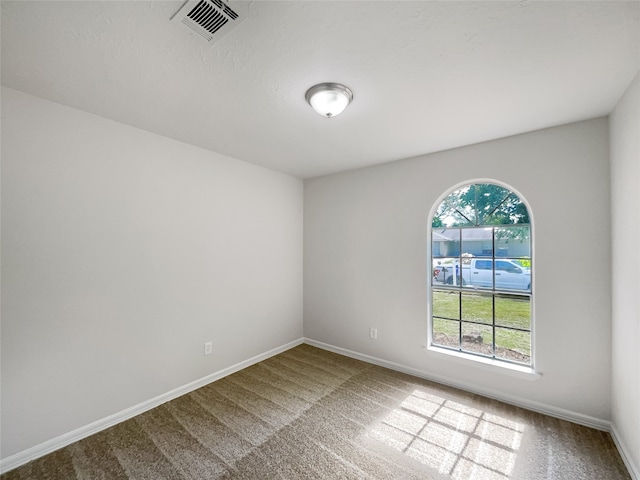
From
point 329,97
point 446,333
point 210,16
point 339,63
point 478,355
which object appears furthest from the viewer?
point 446,333

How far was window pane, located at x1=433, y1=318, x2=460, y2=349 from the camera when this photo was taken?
2.84m

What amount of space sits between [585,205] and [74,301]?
4.05 meters

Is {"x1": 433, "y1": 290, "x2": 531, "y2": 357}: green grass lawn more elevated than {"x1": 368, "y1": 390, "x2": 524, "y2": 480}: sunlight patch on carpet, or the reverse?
{"x1": 433, "y1": 290, "x2": 531, "y2": 357}: green grass lawn

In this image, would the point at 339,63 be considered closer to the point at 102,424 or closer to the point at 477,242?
the point at 477,242

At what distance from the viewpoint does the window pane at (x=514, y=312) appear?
97.4 inches

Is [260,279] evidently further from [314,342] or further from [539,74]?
[539,74]

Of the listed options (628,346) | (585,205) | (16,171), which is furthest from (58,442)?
(585,205)

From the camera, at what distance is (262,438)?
6.52ft

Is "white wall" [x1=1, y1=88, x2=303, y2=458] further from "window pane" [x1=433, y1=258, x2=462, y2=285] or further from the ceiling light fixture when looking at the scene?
"window pane" [x1=433, y1=258, x2=462, y2=285]

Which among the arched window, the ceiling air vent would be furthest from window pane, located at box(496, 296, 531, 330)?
the ceiling air vent

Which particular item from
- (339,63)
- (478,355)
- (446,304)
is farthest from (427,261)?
(339,63)

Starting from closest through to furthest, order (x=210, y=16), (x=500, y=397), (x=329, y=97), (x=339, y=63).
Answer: (x=210, y=16) < (x=339, y=63) < (x=329, y=97) < (x=500, y=397)

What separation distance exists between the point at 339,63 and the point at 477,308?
2601mm

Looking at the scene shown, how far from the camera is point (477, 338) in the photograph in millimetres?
2719
